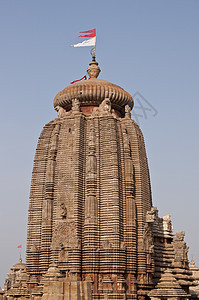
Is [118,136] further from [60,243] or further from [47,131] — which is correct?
[60,243]

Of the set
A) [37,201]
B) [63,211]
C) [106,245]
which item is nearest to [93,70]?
[37,201]

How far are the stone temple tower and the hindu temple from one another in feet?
0.24

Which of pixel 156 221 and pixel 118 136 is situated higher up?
pixel 118 136

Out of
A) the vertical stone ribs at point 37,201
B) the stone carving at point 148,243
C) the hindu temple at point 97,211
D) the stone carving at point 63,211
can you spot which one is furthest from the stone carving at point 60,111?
the stone carving at point 148,243

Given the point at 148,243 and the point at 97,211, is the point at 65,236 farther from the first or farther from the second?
the point at 148,243

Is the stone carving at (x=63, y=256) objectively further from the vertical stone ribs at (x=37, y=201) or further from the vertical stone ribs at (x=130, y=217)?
the vertical stone ribs at (x=130, y=217)

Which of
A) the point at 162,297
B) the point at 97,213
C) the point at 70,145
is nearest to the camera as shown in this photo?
the point at 162,297

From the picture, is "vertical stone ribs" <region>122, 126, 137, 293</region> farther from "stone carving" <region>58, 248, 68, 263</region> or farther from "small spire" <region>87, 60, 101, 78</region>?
"small spire" <region>87, 60, 101, 78</region>

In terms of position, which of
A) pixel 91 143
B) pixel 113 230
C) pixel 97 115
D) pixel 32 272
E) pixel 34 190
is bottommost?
pixel 32 272

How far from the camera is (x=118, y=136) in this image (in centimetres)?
3747

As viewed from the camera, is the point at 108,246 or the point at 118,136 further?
the point at 118,136

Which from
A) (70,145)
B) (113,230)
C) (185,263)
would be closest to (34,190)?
(70,145)

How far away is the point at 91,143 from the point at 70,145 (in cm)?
179

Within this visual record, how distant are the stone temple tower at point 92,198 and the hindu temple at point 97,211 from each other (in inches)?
2.9
